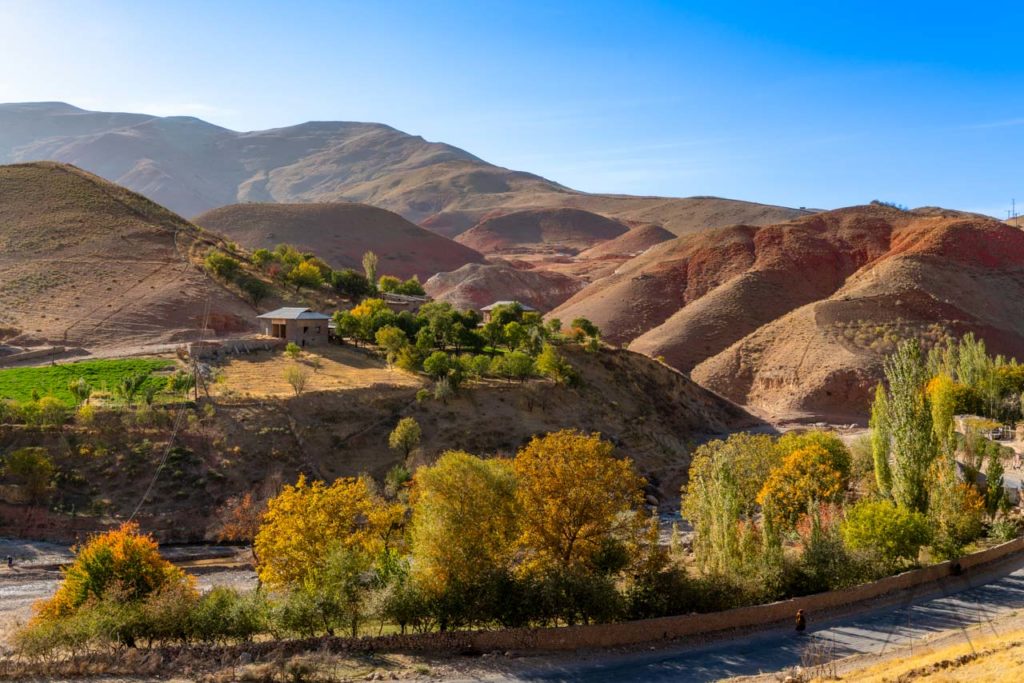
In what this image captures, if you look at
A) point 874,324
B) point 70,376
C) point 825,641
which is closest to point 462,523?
point 825,641

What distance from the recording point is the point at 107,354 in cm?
6656

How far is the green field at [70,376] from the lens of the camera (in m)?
55.3

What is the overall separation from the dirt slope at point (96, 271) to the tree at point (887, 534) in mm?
53980

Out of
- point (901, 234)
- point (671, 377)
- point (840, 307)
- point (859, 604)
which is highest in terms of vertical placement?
point (901, 234)

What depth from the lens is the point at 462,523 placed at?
1150 inches

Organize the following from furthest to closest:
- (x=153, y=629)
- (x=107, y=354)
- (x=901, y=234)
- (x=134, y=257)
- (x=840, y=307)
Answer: (x=901, y=234) → (x=840, y=307) → (x=134, y=257) → (x=107, y=354) → (x=153, y=629)

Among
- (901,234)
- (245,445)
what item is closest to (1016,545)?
(245,445)

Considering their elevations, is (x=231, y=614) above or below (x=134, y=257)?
below

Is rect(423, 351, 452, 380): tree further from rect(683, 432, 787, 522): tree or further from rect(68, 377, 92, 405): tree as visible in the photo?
rect(683, 432, 787, 522): tree

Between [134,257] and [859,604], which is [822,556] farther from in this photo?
[134,257]

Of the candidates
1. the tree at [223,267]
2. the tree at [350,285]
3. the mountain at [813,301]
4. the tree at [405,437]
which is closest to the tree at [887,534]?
the tree at [405,437]

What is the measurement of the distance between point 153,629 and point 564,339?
169 feet

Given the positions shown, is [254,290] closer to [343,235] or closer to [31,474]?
[31,474]

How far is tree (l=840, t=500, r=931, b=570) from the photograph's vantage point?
33.2 metres
